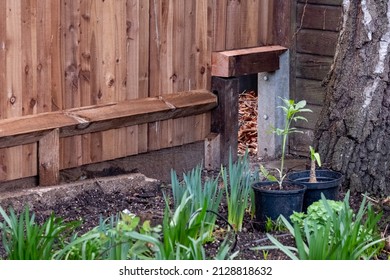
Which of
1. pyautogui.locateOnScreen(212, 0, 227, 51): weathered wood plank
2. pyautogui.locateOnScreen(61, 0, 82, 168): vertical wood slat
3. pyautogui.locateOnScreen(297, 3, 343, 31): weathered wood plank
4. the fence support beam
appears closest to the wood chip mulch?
the fence support beam

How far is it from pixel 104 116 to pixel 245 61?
1439 millimetres

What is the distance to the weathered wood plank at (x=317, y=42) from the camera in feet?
25.1

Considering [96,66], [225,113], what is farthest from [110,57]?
[225,113]

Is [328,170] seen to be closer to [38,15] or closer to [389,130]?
[389,130]

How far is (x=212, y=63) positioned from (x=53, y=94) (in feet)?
5.08

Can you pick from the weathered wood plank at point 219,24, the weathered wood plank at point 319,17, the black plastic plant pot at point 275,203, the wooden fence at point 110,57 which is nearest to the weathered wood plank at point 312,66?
the weathered wood plank at point 319,17

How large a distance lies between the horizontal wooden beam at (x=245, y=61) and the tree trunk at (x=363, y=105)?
4.09 ft

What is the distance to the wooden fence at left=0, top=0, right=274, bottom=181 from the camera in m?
5.98

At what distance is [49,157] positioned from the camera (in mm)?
6207

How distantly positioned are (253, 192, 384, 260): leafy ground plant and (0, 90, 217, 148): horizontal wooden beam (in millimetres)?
2051

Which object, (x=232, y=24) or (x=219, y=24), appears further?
(x=232, y=24)

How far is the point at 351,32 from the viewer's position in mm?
6203

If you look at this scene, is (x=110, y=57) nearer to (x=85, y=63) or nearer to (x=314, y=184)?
(x=85, y=63)

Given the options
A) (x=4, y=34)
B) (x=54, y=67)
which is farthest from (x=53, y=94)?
(x=4, y=34)
